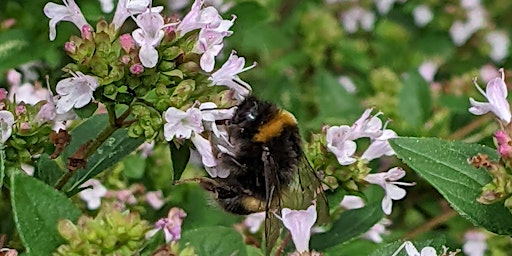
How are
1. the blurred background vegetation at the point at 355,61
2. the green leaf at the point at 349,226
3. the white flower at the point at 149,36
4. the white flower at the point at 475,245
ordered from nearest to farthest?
the white flower at the point at 149,36
the green leaf at the point at 349,226
the blurred background vegetation at the point at 355,61
the white flower at the point at 475,245

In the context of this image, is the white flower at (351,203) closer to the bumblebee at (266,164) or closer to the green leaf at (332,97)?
the bumblebee at (266,164)

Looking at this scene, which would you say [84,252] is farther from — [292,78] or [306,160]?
[292,78]

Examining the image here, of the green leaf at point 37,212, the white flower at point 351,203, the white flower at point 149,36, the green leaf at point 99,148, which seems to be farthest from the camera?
the white flower at point 351,203

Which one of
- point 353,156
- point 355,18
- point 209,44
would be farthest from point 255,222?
point 355,18

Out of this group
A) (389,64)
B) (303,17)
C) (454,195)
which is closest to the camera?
(454,195)

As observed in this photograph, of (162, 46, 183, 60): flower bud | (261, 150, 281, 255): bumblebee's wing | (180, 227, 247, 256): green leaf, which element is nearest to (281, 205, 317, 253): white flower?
(261, 150, 281, 255): bumblebee's wing

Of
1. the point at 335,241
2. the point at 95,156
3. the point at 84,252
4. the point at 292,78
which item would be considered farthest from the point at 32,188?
the point at 292,78

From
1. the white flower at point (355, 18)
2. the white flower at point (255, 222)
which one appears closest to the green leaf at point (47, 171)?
the white flower at point (255, 222)
